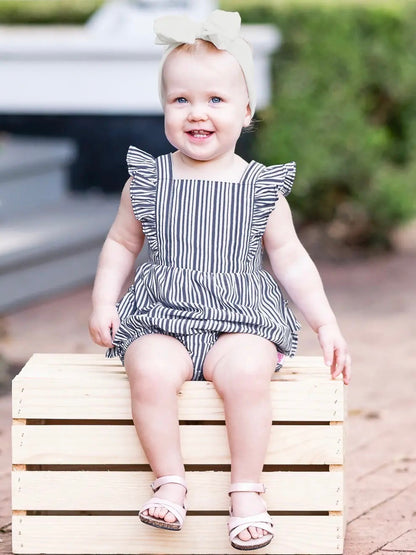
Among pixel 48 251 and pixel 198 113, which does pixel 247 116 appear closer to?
pixel 198 113

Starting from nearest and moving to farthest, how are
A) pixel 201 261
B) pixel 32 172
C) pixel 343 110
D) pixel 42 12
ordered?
pixel 201 261 < pixel 32 172 < pixel 343 110 < pixel 42 12

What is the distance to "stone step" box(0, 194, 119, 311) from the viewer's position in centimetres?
712

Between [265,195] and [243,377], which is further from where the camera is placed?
[265,195]

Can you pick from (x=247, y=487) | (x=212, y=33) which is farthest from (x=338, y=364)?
(x=212, y=33)

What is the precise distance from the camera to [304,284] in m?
3.46

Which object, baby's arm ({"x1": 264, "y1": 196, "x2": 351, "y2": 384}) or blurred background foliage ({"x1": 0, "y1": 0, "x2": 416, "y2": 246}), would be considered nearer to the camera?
baby's arm ({"x1": 264, "y1": 196, "x2": 351, "y2": 384})

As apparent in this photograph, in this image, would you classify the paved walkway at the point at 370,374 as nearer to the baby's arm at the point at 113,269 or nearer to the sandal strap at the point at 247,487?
the sandal strap at the point at 247,487

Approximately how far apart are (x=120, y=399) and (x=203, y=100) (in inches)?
32.0

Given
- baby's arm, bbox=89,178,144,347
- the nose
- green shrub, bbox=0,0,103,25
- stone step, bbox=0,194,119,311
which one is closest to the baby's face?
the nose

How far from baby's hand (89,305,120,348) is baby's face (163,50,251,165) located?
1.57ft

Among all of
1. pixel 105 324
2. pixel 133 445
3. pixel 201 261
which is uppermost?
pixel 201 261

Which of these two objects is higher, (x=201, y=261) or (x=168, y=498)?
(x=201, y=261)

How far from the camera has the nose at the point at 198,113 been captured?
336cm

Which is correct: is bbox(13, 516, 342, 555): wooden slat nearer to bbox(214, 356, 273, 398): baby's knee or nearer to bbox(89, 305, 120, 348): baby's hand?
bbox(214, 356, 273, 398): baby's knee
